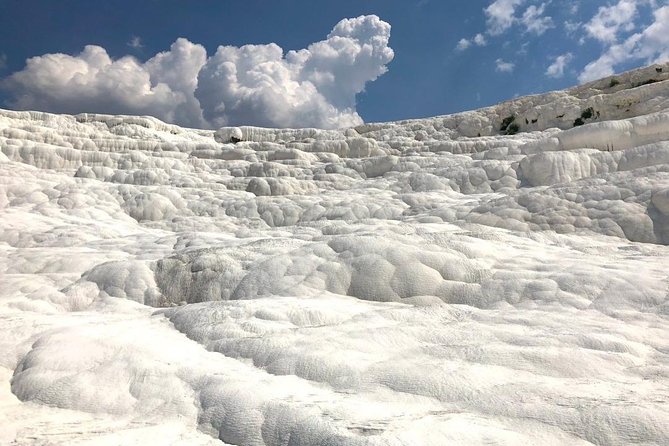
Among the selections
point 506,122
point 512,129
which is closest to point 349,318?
point 512,129

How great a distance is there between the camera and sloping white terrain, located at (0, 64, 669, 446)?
124 inches

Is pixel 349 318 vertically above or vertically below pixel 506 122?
below

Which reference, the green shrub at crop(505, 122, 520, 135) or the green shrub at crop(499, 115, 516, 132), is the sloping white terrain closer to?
the green shrub at crop(505, 122, 520, 135)

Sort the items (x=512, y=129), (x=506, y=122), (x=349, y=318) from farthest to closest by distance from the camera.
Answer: (x=506, y=122) → (x=512, y=129) → (x=349, y=318)

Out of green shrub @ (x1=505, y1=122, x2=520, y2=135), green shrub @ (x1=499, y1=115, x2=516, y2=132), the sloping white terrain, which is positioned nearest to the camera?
the sloping white terrain

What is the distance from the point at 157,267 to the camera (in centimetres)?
806

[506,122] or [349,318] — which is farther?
[506,122]

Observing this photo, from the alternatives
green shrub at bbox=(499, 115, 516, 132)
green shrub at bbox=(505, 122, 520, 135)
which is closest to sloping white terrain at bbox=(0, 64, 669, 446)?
green shrub at bbox=(505, 122, 520, 135)

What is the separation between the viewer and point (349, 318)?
5.38 metres

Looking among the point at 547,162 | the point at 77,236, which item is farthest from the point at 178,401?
the point at 547,162

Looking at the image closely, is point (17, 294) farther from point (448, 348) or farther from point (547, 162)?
point (547, 162)

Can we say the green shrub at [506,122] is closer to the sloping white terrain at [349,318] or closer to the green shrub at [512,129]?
the green shrub at [512,129]

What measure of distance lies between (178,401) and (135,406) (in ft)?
1.18

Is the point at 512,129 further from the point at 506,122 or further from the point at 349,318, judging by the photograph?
the point at 349,318
